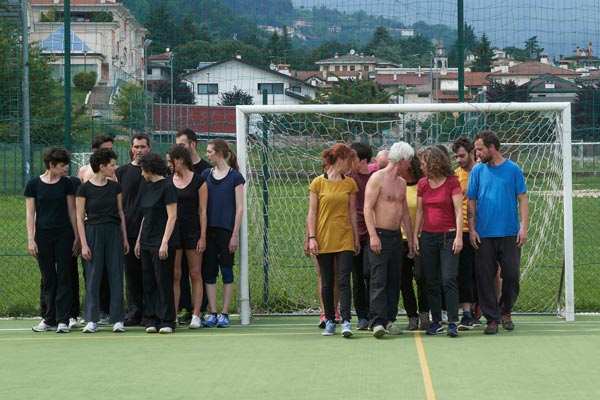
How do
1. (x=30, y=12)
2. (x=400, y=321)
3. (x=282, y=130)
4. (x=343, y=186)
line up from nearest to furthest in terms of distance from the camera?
(x=343, y=186) < (x=400, y=321) < (x=282, y=130) < (x=30, y=12)

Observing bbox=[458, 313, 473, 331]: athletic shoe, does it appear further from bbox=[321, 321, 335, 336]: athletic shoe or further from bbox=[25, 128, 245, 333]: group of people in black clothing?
bbox=[25, 128, 245, 333]: group of people in black clothing

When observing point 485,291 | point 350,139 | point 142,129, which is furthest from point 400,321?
point 142,129

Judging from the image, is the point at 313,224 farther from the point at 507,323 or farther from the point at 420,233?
the point at 507,323

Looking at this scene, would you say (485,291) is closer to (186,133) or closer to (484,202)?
(484,202)

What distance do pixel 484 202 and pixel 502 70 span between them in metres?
2.69

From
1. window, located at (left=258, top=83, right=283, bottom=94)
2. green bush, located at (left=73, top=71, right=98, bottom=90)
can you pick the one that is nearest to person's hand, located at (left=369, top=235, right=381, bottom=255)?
window, located at (left=258, top=83, right=283, bottom=94)

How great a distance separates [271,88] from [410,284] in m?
3.06

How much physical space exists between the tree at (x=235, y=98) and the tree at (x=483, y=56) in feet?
8.06

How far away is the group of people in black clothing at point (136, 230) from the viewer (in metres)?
10.5

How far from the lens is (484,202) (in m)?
10.4

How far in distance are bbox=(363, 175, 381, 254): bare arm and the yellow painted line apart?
0.86 m

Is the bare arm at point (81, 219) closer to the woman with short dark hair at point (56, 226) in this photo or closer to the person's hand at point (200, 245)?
the woman with short dark hair at point (56, 226)

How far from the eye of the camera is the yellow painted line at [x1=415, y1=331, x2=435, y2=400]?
754 centimetres

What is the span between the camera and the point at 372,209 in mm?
10125
